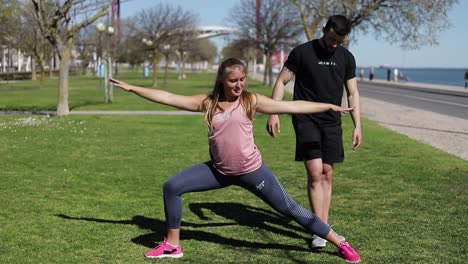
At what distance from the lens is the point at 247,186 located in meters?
4.69

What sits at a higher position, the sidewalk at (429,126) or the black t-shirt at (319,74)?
the black t-shirt at (319,74)

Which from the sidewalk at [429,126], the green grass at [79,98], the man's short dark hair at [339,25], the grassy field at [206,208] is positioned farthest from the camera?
the green grass at [79,98]

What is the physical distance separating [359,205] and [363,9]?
14.6 meters

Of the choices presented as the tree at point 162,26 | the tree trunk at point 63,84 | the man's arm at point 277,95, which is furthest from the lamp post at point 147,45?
the man's arm at point 277,95

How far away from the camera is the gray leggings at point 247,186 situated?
464 centimetres

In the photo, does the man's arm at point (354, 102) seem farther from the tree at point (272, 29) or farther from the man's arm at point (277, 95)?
the tree at point (272, 29)

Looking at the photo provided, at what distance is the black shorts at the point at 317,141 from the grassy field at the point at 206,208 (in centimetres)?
81

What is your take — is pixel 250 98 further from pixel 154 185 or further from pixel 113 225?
pixel 154 185

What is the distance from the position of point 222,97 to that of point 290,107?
537 mm

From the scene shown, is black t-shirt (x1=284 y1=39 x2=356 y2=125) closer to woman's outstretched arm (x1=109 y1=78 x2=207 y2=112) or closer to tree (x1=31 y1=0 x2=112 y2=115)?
woman's outstretched arm (x1=109 y1=78 x2=207 y2=112)

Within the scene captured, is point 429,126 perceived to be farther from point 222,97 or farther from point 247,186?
point 222,97

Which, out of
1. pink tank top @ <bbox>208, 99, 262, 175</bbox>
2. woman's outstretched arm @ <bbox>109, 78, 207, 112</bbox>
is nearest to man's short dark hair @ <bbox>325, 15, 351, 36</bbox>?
pink tank top @ <bbox>208, 99, 262, 175</bbox>

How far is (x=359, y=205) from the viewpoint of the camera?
23.0 ft

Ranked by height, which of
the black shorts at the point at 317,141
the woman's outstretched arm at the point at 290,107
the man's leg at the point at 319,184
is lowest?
the man's leg at the point at 319,184
